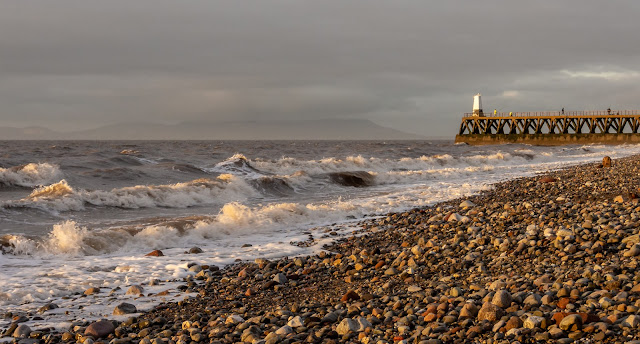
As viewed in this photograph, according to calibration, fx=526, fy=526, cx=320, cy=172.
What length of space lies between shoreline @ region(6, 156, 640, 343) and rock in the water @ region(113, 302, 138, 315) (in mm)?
200

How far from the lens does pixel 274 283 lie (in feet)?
20.7

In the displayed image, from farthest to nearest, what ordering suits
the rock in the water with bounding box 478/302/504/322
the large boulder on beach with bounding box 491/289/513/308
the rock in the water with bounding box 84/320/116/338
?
the rock in the water with bounding box 84/320/116/338 < the large boulder on beach with bounding box 491/289/513/308 < the rock in the water with bounding box 478/302/504/322

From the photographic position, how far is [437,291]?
5227 mm

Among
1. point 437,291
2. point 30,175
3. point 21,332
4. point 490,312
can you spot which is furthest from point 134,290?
point 30,175

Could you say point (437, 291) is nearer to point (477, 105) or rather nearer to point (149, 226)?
point (149, 226)

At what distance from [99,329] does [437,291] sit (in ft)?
10.5

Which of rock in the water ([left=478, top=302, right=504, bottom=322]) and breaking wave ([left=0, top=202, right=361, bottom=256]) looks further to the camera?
breaking wave ([left=0, top=202, right=361, bottom=256])

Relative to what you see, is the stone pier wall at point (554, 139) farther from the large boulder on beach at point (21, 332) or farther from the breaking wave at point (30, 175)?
the large boulder on beach at point (21, 332)

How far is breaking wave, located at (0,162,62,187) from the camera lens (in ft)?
67.6

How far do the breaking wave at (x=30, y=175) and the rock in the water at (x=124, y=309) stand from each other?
59.1 ft

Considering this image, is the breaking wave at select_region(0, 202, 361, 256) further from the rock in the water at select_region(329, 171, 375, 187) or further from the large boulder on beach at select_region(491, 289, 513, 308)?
the rock in the water at select_region(329, 171, 375, 187)

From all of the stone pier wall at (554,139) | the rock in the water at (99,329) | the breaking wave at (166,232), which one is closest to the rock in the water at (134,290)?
the rock in the water at (99,329)

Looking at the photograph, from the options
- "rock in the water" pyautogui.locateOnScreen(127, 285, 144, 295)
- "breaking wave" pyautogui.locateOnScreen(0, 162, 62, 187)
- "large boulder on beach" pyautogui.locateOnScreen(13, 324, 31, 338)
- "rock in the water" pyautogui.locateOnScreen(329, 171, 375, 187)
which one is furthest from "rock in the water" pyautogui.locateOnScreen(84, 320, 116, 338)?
"breaking wave" pyautogui.locateOnScreen(0, 162, 62, 187)

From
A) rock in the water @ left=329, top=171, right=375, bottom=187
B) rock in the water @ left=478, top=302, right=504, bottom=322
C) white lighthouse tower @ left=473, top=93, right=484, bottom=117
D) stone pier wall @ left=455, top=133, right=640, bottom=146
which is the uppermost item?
white lighthouse tower @ left=473, top=93, right=484, bottom=117
